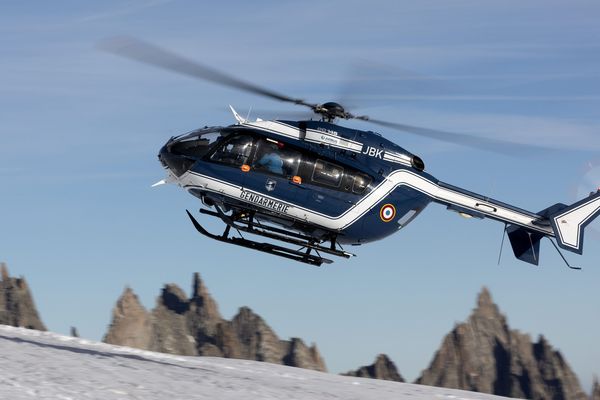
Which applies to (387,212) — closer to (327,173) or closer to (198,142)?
(327,173)

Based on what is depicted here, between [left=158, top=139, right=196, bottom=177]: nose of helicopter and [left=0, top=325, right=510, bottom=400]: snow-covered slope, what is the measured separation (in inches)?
286

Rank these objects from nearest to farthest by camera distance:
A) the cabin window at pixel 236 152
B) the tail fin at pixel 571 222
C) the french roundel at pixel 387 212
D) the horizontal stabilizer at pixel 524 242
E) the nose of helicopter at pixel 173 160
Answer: the cabin window at pixel 236 152 < the nose of helicopter at pixel 173 160 < the french roundel at pixel 387 212 < the tail fin at pixel 571 222 < the horizontal stabilizer at pixel 524 242

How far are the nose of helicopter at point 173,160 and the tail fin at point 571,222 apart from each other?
14.9m

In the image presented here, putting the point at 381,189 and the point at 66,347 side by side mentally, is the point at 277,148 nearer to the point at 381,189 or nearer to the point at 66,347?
the point at 381,189

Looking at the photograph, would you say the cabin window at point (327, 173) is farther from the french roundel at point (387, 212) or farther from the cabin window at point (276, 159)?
the french roundel at point (387, 212)

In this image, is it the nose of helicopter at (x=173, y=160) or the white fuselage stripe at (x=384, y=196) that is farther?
the nose of helicopter at (x=173, y=160)

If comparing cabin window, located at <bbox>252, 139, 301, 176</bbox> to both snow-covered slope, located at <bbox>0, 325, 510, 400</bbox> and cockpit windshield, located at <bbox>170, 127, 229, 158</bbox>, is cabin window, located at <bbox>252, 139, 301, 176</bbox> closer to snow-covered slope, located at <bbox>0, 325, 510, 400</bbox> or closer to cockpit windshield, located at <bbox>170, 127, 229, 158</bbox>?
cockpit windshield, located at <bbox>170, 127, 229, 158</bbox>

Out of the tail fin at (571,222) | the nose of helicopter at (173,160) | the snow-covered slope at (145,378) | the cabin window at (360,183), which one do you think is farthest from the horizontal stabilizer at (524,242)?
the nose of helicopter at (173,160)

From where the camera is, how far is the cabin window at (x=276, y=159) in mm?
30000

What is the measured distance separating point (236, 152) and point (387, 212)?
20.3 ft

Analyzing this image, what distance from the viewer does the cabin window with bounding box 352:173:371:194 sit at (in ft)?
102

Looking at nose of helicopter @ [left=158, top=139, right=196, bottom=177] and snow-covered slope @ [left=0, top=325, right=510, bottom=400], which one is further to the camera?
nose of helicopter @ [left=158, top=139, right=196, bottom=177]

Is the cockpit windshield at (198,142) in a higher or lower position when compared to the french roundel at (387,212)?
higher

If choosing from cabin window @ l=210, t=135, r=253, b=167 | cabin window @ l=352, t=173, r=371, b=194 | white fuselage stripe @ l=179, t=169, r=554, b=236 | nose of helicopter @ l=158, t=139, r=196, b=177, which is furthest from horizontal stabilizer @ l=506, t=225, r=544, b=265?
nose of helicopter @ l=158, t=139, r=196, b=177
